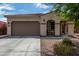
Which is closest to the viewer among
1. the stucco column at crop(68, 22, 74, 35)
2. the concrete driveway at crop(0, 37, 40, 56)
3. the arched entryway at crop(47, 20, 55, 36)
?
the concrete driveway at crop(0, 37, 40, 56)

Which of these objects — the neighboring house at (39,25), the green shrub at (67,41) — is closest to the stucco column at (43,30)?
the neighboring house at (39,25)

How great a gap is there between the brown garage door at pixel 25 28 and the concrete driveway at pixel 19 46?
0.23 metres

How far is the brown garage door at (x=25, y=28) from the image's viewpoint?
7734 mm

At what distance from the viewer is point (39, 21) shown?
304 inches

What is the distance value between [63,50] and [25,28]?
1660 mm

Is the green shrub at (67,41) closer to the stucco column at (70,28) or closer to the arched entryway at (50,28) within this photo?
the stucco column at (70,28)

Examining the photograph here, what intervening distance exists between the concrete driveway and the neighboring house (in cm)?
25

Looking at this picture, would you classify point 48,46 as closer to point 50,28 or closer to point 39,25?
point 50,28

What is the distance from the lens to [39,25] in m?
7.70

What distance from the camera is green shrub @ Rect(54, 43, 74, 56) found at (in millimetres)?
7387

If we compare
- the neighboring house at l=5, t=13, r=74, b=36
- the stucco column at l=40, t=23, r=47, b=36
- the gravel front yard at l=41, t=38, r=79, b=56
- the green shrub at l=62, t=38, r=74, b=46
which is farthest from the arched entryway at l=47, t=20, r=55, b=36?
the green shrub at l=62, t=38, r=74, b=46

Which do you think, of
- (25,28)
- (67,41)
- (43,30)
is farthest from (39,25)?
(67,41)

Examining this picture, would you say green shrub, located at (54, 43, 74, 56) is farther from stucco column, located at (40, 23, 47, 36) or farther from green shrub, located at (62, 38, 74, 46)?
stucco column, located at (40, 23, 47, 36)

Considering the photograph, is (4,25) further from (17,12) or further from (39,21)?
(39,21)
